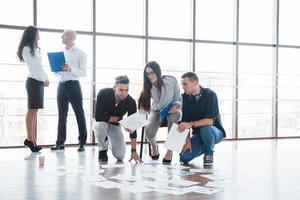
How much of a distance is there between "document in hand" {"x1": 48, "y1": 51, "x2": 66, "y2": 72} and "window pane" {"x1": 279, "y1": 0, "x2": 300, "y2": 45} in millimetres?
3565

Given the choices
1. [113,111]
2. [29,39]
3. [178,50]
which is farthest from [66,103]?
[178,50]

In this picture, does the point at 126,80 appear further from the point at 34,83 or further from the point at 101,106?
the point at 34,83

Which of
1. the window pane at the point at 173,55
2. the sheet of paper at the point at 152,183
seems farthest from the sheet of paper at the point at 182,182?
the window pane at the point at 173,55

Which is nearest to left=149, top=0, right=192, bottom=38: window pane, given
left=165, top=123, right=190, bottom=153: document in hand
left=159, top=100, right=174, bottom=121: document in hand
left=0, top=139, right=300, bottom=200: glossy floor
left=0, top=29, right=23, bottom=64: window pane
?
left=0, top=29, right=23, bottom=64: window pane

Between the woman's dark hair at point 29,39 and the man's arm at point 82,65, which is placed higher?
the woman's dark hair at point 29,39

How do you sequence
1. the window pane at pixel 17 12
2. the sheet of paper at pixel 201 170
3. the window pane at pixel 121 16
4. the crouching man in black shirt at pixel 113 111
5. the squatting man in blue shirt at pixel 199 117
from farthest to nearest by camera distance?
the window pane at pixel 121 16 → the window pane at pixel 17 12 → the crouching man in black shirt at pixel 113 111 → the squatting man in blue shirt at pixel 199 117 → the sheet of paper at pixel 201 170

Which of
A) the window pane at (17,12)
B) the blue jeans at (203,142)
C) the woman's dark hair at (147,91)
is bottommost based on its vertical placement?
the blue jeans at (203,142)

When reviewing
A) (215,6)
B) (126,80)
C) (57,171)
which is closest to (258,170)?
(126,80)

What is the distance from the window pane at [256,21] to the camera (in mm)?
6039

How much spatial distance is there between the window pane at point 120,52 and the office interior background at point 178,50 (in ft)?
0.04

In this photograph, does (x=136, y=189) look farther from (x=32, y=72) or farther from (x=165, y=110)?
(x=32, y=72)

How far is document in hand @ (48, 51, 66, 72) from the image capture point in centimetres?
395

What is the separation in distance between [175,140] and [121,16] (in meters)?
2.63

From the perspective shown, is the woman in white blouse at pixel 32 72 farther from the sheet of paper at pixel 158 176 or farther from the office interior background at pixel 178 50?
the sheet of paper at pixel 158 176
